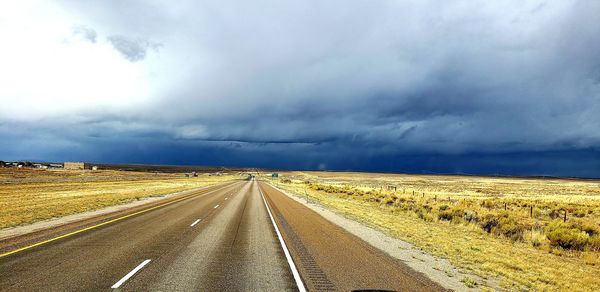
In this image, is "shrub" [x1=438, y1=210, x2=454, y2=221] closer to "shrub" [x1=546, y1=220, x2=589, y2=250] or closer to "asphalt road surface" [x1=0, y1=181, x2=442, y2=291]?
"shrub" [x1=546, y1=220, x2=589, y2=250]

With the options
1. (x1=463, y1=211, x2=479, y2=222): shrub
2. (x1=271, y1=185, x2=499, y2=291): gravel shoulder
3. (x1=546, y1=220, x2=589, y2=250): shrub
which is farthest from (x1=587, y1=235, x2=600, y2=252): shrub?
(x1=271, y1=185, x2=499, y2=291): gravel shoulder

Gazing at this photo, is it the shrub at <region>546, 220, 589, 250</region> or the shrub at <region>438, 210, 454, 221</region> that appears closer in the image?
the shrub at <region>546, 220, 589, 250</region>

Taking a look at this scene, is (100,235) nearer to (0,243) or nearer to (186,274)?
(0,243)

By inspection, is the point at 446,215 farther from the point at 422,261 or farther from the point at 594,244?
the point at 422,261

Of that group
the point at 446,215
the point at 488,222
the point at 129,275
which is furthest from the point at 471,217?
the point at 129,275

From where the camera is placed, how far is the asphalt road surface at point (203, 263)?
298 inches

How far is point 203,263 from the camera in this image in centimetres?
941

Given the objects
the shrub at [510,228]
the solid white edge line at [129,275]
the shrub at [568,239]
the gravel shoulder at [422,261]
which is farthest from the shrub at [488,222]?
the solid white edge line at [129,275]

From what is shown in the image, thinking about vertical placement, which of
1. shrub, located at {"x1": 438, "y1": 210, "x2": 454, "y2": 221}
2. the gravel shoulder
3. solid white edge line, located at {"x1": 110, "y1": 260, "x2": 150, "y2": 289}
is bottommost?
shrub, located at {"x1": 438, "y1": 210, "x2": 454, "y2": 221}

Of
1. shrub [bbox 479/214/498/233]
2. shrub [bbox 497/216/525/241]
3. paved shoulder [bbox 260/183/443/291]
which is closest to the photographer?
paved shoulder [bbox 260/183/443/291]

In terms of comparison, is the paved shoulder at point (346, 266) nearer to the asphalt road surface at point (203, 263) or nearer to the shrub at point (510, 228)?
the asphalt road surface at point (203, 263)

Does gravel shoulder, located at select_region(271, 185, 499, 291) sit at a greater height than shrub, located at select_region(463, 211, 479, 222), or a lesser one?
greater

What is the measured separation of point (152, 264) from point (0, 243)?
6.73 meters

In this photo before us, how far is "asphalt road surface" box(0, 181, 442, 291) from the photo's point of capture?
756 cm
